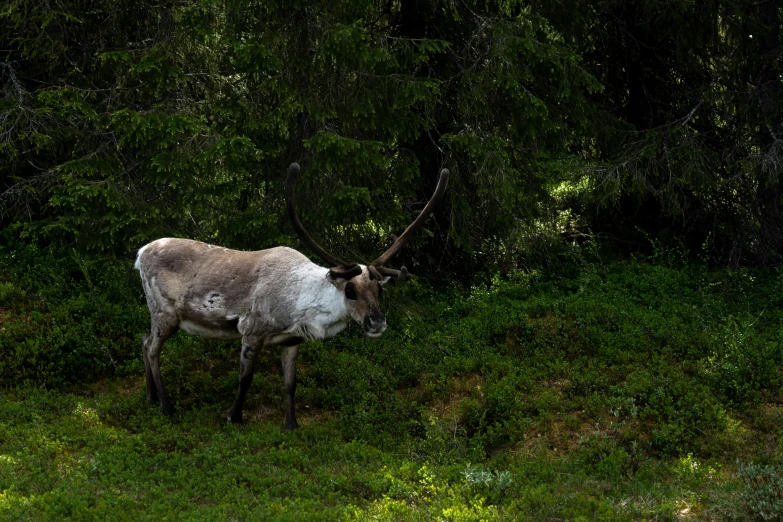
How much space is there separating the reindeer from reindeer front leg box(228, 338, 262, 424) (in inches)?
0.4

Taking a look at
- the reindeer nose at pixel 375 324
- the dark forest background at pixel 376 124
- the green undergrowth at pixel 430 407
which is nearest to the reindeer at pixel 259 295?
the reindeer nose at pixel 375 324

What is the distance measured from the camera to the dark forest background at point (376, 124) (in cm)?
1143


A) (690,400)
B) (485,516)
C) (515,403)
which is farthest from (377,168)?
(485,516)

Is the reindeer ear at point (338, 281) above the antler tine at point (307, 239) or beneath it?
beneath

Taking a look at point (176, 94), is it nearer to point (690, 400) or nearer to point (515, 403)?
point (515, 403)

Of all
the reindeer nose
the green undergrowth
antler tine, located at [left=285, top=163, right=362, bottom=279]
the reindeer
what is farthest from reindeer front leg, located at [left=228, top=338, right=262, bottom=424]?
the reindeer nose

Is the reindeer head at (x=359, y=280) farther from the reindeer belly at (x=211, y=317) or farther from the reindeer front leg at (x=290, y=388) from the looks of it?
the reindeer belly at (x=211, y=317)

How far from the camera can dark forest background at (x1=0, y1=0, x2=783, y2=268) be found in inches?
450

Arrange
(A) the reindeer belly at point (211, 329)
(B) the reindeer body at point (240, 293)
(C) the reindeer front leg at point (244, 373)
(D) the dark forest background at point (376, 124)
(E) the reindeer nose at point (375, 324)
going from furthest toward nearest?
(D) the dark forest background at point (376, 124), (A) the reindeer belly at point (211, 329), (C) the reindeer front leg at point (244, 373), (B) the reindeer body at point (240, 293), (E) the reindeer nose at point (375, 324)

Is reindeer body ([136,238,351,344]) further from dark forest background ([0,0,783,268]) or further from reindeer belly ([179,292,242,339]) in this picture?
dark forest background ([0,0,783,268])

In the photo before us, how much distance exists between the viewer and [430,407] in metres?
10.1

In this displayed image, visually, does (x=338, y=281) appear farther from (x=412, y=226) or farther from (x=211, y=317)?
(x=211, y=317)

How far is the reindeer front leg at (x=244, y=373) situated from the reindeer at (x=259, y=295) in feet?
0.04

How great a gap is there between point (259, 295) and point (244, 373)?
2.89ft
